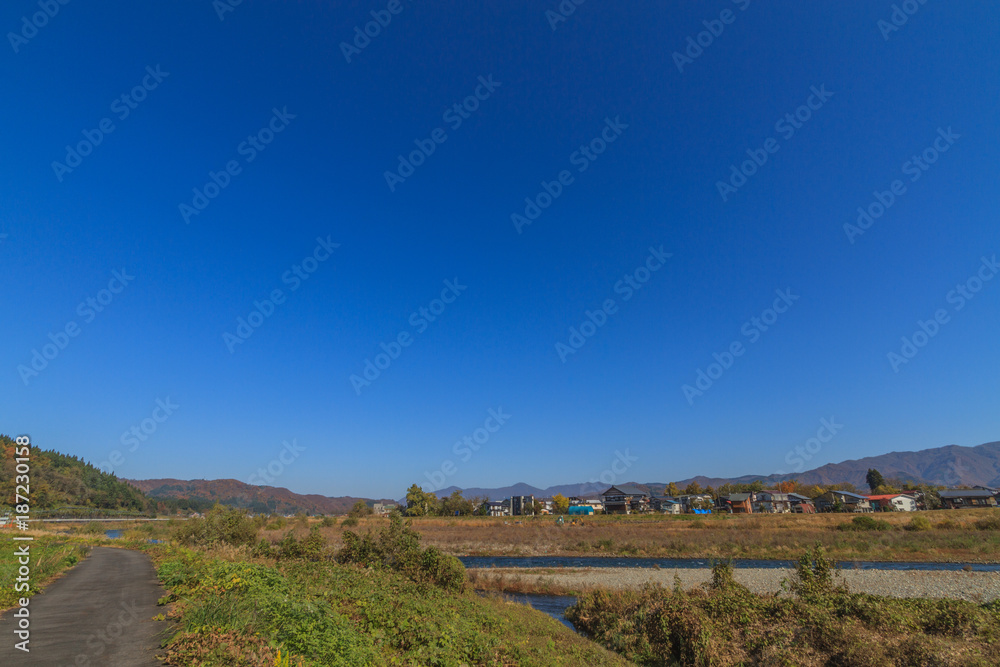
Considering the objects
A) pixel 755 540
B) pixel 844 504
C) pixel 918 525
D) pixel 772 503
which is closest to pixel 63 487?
pixel 755 540

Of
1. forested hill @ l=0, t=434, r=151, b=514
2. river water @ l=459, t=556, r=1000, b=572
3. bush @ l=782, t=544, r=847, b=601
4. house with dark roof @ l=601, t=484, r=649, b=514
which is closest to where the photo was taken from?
bush @ l=782, t=544, r=847, b=601

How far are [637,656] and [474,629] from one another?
745 cm

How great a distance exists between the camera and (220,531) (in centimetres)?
3453

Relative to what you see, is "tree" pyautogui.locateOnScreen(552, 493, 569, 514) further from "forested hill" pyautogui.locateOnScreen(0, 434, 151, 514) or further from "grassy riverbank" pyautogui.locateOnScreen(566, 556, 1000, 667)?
"grassy riverbank" pyautogui.locateOnScreen(566, 556, 1000, 667)

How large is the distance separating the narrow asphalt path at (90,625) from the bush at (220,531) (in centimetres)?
1706

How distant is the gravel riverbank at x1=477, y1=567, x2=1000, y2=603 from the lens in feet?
96.7

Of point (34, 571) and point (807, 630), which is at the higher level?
point (34, 571)

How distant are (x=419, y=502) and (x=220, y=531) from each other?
319 feet

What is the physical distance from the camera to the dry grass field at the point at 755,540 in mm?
47406

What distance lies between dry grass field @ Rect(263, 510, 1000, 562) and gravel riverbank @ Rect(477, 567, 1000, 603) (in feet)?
41.3

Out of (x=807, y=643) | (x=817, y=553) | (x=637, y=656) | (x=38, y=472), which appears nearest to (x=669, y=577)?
(x=817, y=553)

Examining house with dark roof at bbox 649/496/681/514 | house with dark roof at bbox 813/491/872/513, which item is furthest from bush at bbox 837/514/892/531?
house with dark roof at bbox 649/496/681/514

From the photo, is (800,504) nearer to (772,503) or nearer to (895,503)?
(772,503)

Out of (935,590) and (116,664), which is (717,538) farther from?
(116,664)
